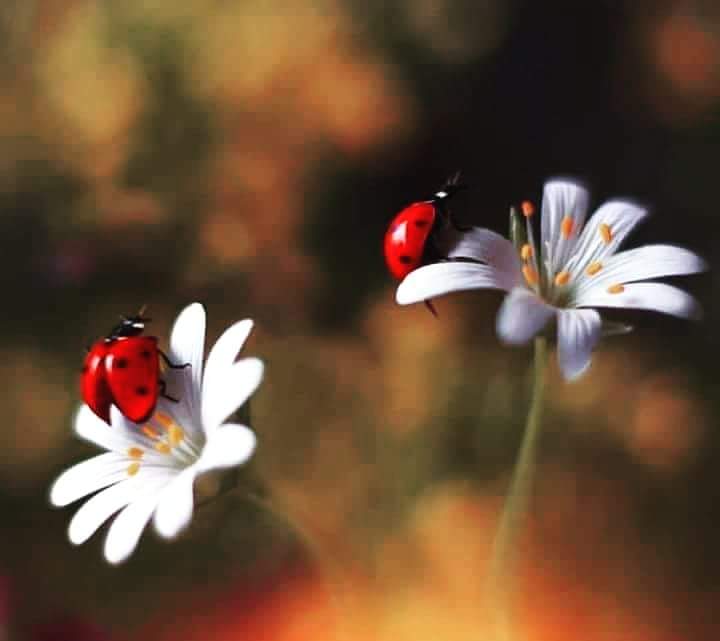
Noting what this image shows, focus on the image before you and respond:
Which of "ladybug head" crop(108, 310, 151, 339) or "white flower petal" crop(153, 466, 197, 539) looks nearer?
"white flower petal" crop(153, 466, 197, 539)

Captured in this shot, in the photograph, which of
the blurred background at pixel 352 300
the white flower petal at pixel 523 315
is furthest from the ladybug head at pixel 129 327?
the white flower petal at pixel 523 315

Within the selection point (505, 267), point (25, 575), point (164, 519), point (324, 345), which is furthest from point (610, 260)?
point (25, 575)

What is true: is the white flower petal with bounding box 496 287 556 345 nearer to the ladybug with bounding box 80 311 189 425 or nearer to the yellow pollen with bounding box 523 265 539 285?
the yellow pollen with bounding box 523 265 539 285

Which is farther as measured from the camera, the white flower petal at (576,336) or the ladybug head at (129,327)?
the ladybug head at (129,327)

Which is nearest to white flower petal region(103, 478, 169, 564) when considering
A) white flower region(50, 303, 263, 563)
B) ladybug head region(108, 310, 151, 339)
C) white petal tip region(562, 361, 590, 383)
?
white flower region(50, 303, 263, 563)

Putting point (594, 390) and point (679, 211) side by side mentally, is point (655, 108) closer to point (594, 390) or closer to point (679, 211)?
point (679, 211)

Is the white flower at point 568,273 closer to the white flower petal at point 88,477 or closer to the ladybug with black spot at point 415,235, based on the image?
the ladybug with black spot at point 415,235
